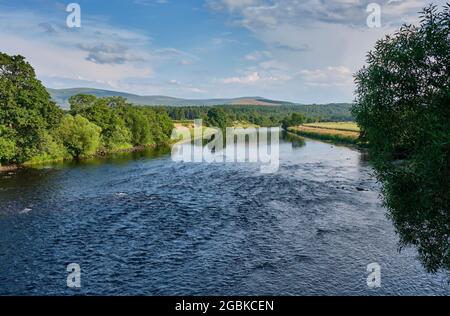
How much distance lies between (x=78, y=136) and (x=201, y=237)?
55.4 m

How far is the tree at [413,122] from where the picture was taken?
48.9 feet

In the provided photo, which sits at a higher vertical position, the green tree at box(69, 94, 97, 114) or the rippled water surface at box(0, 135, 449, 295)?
the green tree at box(69, 94, 97, 114)

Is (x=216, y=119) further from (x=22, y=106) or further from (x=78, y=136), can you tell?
(x=22, y=106)

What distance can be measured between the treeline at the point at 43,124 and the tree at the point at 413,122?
58418mm

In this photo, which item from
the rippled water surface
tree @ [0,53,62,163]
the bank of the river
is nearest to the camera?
the rippled water surface

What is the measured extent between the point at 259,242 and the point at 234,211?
29.8ft

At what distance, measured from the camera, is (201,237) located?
98.0ft

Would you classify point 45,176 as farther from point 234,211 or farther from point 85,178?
point 234,211

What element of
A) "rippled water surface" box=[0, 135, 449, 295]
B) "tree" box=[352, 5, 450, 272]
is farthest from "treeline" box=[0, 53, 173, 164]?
"tree" box=[352, 5, 450, 272]

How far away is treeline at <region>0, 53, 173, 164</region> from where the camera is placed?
59562 mm

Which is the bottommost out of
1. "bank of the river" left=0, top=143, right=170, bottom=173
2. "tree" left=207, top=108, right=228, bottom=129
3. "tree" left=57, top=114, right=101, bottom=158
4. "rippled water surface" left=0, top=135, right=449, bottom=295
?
"rippled water surface" left=0, top=135, right=449, bottom=295

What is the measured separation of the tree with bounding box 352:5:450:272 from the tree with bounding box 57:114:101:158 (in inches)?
2680

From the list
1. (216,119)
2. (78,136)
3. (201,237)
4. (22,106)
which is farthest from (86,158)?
(216,119)

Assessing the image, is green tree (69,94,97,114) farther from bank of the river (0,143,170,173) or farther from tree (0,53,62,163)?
tree (0,53,62,163)
